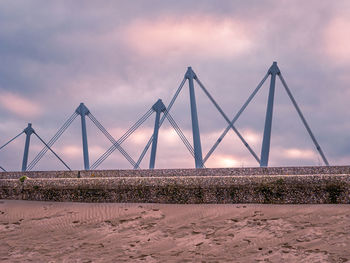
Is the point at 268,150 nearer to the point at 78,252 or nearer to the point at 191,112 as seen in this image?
the point at 191,112

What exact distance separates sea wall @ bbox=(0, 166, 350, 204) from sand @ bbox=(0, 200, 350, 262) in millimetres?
190

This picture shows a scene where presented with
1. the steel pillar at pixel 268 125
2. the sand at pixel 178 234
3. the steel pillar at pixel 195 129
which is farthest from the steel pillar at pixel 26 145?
the sand at pixel 178 234

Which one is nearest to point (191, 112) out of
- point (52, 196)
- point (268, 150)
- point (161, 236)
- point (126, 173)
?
point (268, 150)

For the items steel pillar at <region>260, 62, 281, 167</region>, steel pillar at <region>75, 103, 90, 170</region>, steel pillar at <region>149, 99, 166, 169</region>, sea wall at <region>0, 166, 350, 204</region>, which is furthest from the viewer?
steel pillar at <region>75, 103, 90, 170</region>

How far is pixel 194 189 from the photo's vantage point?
6.62m

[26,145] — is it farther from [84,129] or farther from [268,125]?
[268,125]

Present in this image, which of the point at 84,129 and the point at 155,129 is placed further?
the point at 84,129

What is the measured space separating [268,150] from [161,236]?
18023 mm

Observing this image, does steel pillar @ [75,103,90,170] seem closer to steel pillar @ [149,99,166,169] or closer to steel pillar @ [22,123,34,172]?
steel pillar @ [149,99,166,169]

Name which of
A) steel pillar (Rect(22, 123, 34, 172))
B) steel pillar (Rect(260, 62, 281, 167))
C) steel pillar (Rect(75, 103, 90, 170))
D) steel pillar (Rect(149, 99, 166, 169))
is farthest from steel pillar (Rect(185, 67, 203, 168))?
steel pillar (Rect(22, 123, 34, 172))

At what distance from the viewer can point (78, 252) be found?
553 centimetres

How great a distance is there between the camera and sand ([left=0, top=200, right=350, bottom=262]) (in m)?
5.07

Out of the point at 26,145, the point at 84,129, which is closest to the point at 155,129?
the point at 84,129

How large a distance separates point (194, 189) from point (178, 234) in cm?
110
